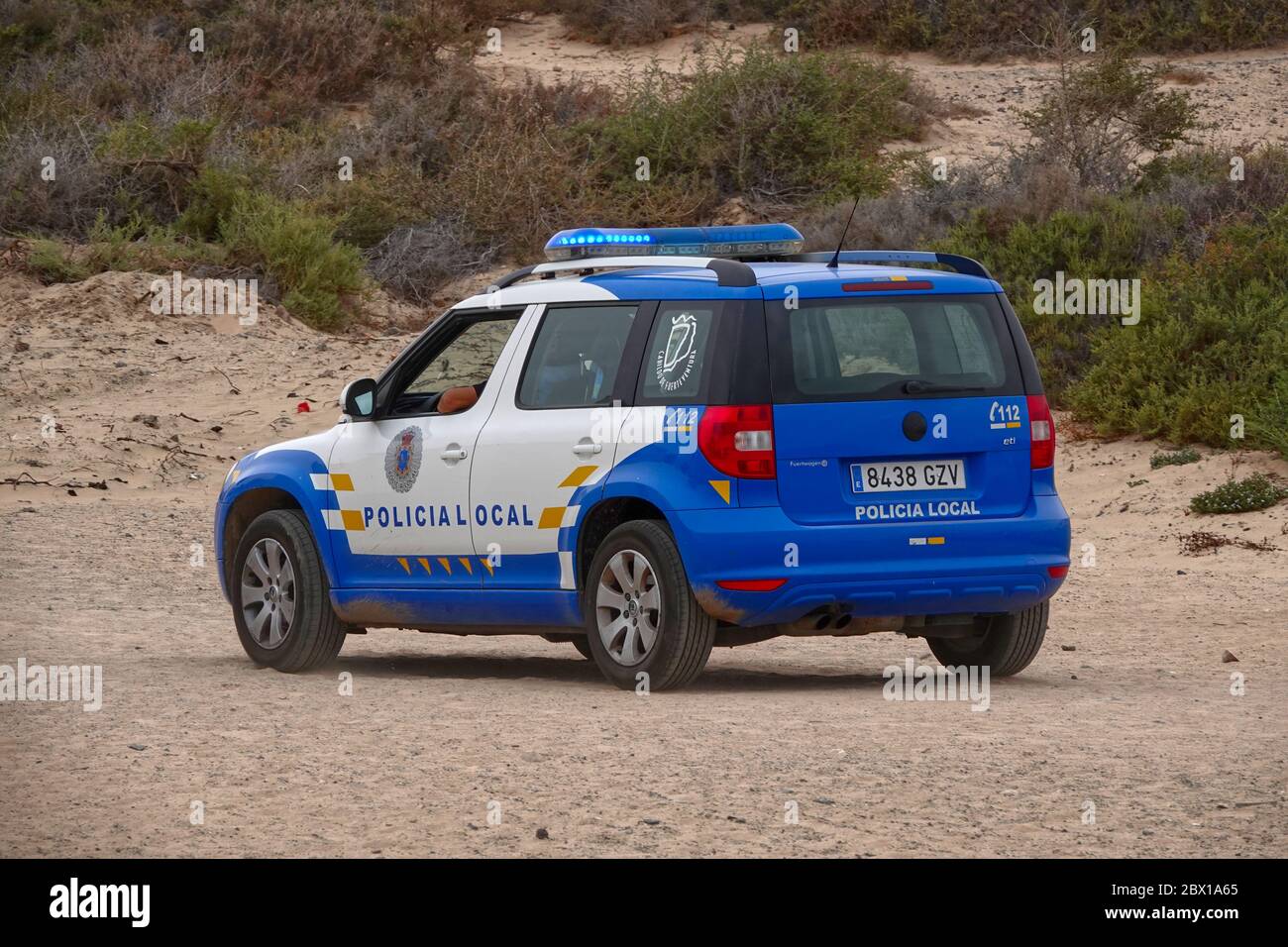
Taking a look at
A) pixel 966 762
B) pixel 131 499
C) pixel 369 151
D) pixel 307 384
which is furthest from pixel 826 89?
pixel 966 762

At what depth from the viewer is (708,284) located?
8.53 meters

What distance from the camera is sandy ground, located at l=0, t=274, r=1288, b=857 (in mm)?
5840

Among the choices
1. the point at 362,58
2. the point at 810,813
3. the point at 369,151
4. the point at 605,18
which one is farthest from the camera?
the point at 605,18

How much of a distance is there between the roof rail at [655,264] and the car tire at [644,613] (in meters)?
1.05

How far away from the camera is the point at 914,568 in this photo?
27.5 feet

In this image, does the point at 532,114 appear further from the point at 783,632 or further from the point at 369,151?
the point at 783,632

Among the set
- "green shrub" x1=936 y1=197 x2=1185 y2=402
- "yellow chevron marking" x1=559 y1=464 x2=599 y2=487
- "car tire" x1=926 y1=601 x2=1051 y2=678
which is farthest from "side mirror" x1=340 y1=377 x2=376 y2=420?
"green shrub" x1=936 y1=197 x2=1185 y2=402

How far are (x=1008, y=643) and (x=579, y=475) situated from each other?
2.13 metres

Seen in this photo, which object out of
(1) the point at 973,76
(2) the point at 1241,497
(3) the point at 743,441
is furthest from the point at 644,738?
(1) the point at 973,76

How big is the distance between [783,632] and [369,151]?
62.0 feet

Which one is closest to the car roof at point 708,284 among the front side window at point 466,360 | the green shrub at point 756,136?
the front side window at point 466,360

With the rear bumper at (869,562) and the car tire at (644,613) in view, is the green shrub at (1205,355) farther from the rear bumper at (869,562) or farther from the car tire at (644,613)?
the car tire at (644,613)

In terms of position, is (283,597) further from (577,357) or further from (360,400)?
(577,357)

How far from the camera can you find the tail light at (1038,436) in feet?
28.7
